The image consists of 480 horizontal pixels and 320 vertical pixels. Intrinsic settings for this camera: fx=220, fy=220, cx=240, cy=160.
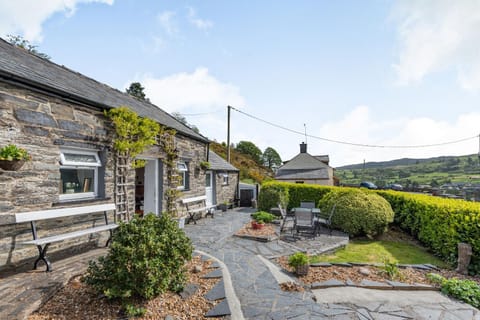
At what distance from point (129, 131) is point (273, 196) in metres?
7.98

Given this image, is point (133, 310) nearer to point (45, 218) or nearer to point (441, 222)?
point (45, 218)

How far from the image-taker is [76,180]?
17.1 feet

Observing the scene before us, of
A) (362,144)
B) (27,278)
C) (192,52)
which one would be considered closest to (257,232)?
(27,278)

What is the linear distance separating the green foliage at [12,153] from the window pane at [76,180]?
119 centimetres

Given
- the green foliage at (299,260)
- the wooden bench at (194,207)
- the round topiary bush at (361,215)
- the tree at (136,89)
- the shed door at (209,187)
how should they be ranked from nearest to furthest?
the green foliage at (299,260), the round topiary bush at (361,215), the wooden bench at (194,207), the shed door at (209,187), the tree at (136,89)

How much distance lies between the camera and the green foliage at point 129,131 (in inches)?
226

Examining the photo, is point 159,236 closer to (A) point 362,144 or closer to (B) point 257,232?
(B) point 257,232

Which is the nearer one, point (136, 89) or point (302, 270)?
point (302, 270)

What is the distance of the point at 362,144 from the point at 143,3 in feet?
86.9

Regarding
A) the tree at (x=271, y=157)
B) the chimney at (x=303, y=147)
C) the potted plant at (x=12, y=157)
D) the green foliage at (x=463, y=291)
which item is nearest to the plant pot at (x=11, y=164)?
the potted plant at (x=12, y=157)

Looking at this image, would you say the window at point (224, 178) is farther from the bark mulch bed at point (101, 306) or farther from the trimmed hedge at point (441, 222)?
the bark mulch bed at point (101, 306)

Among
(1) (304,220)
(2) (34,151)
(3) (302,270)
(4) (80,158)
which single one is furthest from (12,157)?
(1) (304,220)

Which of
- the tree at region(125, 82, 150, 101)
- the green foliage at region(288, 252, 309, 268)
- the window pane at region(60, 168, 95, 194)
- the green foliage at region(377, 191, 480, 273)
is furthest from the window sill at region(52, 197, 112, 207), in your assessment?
the tree at region(125, 82, 150, 101)

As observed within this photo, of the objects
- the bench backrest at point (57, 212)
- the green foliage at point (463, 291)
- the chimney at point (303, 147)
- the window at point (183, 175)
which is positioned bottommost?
the green foliage at point (463, 291)
